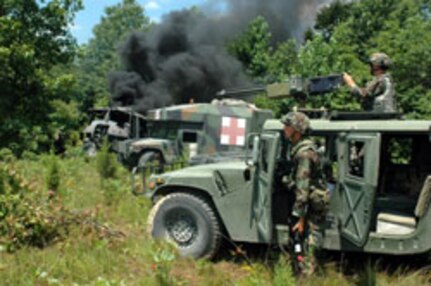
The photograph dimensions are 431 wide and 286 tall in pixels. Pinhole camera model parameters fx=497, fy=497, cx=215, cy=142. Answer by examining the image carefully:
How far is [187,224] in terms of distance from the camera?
18.5ft

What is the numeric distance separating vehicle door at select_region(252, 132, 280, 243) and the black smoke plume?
59.4 ft

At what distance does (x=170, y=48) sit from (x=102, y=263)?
23.8 metres

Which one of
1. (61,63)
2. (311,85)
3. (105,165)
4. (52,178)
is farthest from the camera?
(61,63)

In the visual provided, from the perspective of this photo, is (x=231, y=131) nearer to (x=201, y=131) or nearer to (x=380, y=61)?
(x=201, y=131)

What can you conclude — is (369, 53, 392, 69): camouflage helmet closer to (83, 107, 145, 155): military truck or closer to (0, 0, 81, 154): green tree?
(83, 107, 145, 155): military truck

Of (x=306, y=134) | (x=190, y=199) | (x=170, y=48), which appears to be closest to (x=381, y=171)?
(x=306, y=134)

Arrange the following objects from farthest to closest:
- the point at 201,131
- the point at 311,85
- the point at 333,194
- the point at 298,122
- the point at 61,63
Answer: the point at 61,63 < the point at 201,131 < the point at 311,85 < the point at 333,194 < the point at 298,122

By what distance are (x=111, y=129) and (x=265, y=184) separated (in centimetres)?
1334

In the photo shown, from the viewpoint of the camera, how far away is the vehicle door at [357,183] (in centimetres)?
432

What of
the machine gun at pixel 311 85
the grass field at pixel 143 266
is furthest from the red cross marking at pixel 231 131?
the machine gun at pixel 311 85

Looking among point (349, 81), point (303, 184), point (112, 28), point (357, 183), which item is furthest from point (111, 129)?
point (112, 28)

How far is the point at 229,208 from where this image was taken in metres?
5.43

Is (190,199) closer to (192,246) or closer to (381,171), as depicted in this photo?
(192,246)

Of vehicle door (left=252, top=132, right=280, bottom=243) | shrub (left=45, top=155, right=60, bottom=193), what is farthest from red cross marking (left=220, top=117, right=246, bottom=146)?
vehicle door (left=252, top=132, right=280, bottom=243)
